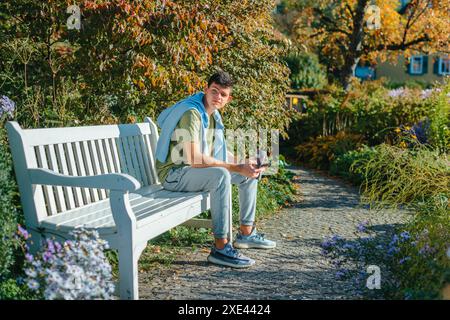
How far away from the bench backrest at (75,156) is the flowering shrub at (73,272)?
430 mm

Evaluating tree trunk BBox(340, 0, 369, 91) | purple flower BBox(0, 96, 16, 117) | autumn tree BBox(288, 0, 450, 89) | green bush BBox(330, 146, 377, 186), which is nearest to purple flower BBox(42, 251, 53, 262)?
purple flower BBox(0, 96, 16, 117)

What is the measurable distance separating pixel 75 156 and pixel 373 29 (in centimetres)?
1205

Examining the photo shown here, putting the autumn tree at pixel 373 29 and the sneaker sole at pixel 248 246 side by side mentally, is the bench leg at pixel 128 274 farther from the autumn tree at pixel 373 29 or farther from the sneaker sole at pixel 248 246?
the autumn tree at pixel 373 29

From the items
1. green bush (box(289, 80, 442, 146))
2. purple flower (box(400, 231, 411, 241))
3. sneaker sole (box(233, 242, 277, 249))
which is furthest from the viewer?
green bush (box(289, 80, 442, 146))

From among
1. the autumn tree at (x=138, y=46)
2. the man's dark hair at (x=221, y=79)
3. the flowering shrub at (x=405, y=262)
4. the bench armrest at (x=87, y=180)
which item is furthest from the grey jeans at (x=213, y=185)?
the autumn tree at (x=138, y=46)

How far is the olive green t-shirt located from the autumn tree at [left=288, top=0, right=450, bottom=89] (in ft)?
31.2

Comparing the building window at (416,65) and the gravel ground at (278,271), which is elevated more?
the building window at (416,65)

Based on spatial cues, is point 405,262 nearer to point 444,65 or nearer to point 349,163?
point 349,163

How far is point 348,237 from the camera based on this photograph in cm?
548

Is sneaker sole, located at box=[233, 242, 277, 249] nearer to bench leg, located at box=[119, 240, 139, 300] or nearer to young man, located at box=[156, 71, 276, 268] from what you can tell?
young man, located at box=[156, 71, 276, 268]

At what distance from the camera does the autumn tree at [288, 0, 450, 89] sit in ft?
46.5

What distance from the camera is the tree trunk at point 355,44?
14125 millimetres

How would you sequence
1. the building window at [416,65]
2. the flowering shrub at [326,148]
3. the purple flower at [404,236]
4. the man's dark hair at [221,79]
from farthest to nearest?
the building window at [416,65], the flowering shrub at [326,148], the man's dark hair at [221,79], the purple flower at [404,236]
